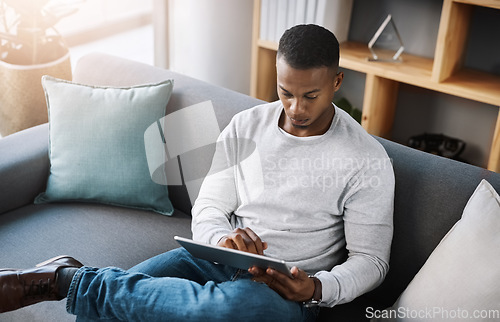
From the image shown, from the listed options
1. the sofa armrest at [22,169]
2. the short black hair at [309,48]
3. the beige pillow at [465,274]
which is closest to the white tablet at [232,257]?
the beige pillow at [465,274]

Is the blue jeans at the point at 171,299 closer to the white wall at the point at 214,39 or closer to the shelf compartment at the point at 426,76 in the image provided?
the shelf compartment at the point at 426,76

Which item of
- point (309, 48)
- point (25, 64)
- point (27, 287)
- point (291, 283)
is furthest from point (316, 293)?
point (25, 64)

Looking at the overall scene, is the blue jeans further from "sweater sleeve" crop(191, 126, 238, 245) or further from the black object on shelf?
the black object on shelf

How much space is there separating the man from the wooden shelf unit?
88 cm

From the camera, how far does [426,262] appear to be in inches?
53.7

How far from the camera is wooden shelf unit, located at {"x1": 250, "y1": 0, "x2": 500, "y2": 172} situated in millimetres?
2117

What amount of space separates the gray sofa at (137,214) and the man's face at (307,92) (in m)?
0.27

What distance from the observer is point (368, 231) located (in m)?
1.38

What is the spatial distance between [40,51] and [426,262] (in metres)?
1.77

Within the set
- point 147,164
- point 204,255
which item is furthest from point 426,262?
point 147,164

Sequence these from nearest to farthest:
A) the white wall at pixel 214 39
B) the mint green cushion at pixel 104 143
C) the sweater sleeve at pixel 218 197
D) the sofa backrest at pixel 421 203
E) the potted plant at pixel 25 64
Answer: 1. the sofa backrest at pixel 421 203
2. the sweater sleeve at pixel 218 197
3. the mint green cushion at pixel 104 143
4. the potted plant at pixel 25 64
5. the white wall at pixel 214 39

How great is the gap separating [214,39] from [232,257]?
1.89 metres

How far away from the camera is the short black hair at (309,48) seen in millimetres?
1323

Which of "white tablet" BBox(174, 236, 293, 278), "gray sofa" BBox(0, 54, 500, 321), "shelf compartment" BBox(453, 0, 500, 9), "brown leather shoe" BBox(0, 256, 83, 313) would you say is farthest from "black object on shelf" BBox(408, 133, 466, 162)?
"brown leather shoe" BBox(0, 256, 83, 313)
